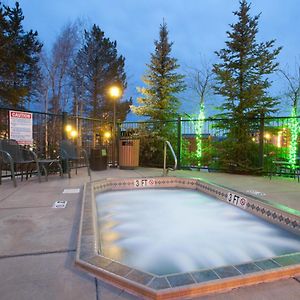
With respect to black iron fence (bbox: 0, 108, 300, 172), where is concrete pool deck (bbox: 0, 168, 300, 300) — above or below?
below

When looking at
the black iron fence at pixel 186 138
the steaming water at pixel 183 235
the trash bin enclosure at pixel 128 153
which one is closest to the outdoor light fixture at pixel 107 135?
the black iron fence at pixel 186 138

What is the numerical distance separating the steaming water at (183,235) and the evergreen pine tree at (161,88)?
4.22m

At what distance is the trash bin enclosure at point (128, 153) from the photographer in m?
6.68

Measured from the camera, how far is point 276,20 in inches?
2371

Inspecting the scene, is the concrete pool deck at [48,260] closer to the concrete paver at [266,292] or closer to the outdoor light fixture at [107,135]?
the concrete paver at [266,292]

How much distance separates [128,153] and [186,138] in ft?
6.94

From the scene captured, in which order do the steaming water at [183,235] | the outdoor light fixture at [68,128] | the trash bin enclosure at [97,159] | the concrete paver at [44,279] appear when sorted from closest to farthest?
the concrete paver at [44,279], the steaming water at [183,235], the outdoor light fixture at [68,128], the trash bin enclosure at [97,159]

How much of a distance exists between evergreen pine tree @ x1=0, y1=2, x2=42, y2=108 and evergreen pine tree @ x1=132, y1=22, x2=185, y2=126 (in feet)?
20.7

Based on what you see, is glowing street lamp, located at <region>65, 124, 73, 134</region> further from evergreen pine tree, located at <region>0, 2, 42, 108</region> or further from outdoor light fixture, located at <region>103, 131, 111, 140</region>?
evergreen pine tree, located at <region>0, 2, 42, 108</region>

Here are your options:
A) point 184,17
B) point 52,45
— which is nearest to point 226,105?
point 52,45

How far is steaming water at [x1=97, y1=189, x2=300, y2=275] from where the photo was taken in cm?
220

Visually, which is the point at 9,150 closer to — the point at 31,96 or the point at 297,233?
the point at 297,233

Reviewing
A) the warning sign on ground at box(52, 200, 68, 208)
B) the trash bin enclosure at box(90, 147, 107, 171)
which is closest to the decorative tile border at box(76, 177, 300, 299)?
the warning sign on ground at box(52, 200, 68, 208)

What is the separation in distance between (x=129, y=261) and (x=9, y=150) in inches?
130
